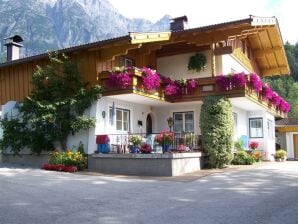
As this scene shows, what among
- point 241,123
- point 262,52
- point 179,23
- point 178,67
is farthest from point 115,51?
point 262,52

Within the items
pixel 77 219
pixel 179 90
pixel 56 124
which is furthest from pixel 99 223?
pixel 179 90

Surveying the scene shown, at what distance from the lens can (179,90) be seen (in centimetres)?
1909

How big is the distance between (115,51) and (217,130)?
5.34 meters

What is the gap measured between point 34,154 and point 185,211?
1137cm

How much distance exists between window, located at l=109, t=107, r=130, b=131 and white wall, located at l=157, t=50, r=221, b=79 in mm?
3668

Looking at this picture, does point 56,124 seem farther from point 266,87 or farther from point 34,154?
point 266,87

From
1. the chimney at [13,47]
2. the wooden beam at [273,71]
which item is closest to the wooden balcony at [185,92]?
the chimney at [13,47]

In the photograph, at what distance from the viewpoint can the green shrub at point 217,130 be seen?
17031 mm

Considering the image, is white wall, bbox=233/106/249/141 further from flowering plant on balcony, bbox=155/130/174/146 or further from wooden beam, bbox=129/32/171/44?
flowering plant on balcony, bbox=155/130/174/146

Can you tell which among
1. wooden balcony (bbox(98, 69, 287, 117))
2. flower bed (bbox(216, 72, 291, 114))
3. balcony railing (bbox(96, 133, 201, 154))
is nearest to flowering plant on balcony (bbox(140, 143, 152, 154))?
balcony railing (bbox(96, 133, 201, 154))

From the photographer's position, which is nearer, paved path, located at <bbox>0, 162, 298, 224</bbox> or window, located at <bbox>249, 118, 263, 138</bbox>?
paved path, located at <bbox>0, 162, 298, 224</bbox>

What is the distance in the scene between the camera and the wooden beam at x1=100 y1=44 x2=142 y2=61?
16688mm

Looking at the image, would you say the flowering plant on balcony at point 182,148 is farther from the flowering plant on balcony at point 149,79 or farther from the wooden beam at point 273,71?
the wooden beam at point 273,71

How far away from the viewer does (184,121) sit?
69.4 ft
